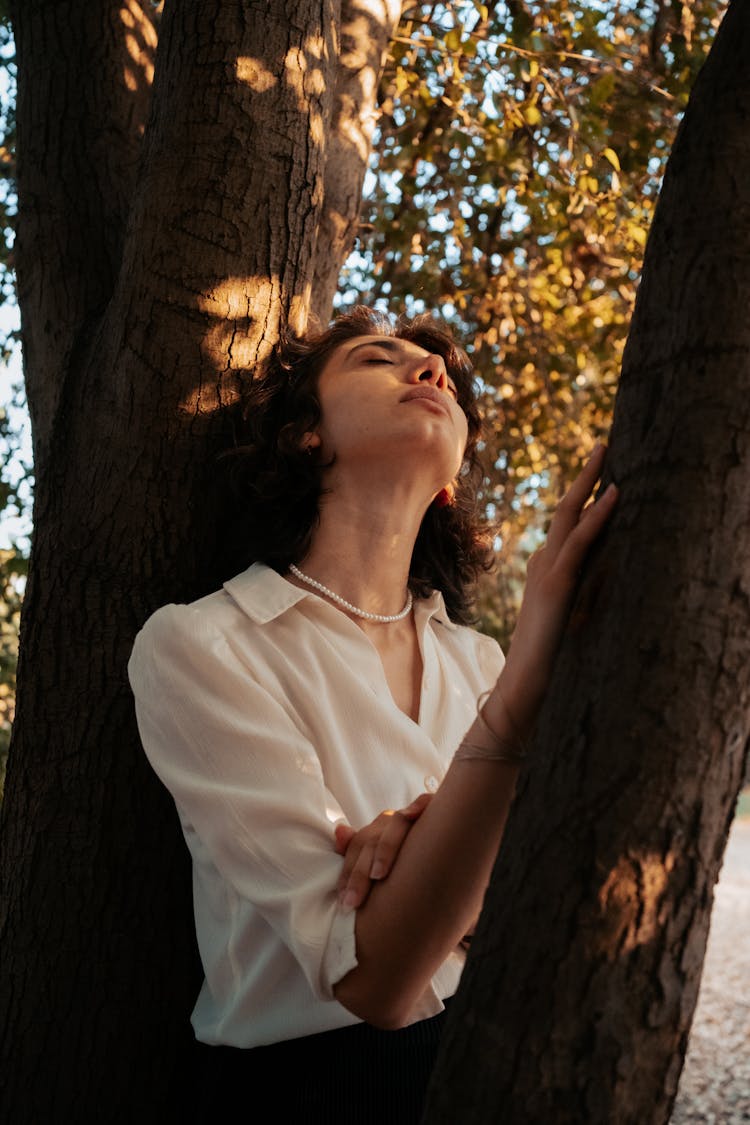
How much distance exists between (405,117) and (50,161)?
111 inches

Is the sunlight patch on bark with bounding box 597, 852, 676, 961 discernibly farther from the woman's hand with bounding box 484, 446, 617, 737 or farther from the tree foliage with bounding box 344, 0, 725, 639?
the tree foliage with bounding box 344, 0, 725, 639

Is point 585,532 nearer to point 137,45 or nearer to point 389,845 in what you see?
point 389,845

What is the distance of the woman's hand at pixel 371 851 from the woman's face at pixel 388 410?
821 millimetres

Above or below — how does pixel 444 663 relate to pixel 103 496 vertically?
below

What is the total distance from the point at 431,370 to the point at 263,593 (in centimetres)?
65

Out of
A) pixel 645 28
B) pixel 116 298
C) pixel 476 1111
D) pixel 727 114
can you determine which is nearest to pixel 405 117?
pixel 645 28

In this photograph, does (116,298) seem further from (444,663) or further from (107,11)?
(444,663)

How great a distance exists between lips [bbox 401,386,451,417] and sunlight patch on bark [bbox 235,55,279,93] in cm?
80

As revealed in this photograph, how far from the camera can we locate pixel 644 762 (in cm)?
111

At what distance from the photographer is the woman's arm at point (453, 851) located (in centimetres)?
136

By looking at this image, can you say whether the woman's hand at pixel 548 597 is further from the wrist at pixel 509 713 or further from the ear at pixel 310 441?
the ear at pixel 310 441

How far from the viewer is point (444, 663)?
2.39 meters

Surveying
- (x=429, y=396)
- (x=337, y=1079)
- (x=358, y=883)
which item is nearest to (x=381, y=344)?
(x=429, y=396)

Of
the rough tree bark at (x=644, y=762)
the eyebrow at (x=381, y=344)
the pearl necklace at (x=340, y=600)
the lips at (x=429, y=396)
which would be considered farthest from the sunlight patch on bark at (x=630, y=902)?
the eyebrow at (x=381, y=344)
